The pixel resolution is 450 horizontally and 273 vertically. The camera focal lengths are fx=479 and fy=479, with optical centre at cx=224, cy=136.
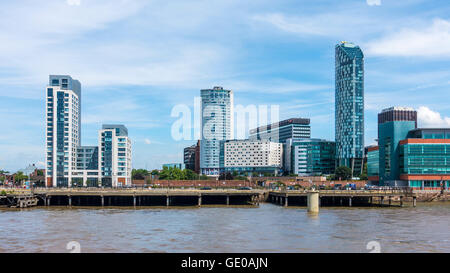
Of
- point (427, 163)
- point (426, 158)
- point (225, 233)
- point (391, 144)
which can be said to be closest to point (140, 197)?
point (225, 233)

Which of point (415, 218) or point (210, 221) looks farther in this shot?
point (415, 218)

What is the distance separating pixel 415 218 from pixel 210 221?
115 ft

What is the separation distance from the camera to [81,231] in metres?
61.9

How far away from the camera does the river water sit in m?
49.7

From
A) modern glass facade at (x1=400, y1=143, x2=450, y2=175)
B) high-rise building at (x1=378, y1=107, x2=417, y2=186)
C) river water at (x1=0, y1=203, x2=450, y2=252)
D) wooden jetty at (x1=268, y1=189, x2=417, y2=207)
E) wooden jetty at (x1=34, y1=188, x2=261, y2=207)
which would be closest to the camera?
river water at (x1=0, y1=203, x2=450, y2=252)

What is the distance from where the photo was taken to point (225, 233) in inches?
2349

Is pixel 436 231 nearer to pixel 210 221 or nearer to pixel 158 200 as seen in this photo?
pixel 210 221

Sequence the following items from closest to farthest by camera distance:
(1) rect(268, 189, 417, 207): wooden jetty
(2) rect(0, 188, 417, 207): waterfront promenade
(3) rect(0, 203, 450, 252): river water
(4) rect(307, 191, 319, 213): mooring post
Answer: (3) rect(0, 203, 450, 252): river water, (4) rect(307, 191, 319, 213): mooring post, (1) rect(268, 189, 417, 207): wooden jetty, (2) rect(0, 188, 417, 207): waterfront promenade

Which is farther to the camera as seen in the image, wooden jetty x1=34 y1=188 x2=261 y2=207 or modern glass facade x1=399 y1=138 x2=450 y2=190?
modern glass facade x1=399 y1=138 x2=450 y2=190

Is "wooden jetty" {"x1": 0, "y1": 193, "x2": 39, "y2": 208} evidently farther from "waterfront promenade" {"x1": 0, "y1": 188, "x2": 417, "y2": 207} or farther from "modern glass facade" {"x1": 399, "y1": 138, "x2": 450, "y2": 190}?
"modern glass facade" {"x1": 399, "y1": 138, "x2": 450, "y2": 190}

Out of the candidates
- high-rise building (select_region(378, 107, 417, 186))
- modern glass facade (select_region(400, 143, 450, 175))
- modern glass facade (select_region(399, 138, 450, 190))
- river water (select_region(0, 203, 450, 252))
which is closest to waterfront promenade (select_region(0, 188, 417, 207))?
modern glass facade (select_region(399, 138, 450, 190))

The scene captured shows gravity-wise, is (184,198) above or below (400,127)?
below
